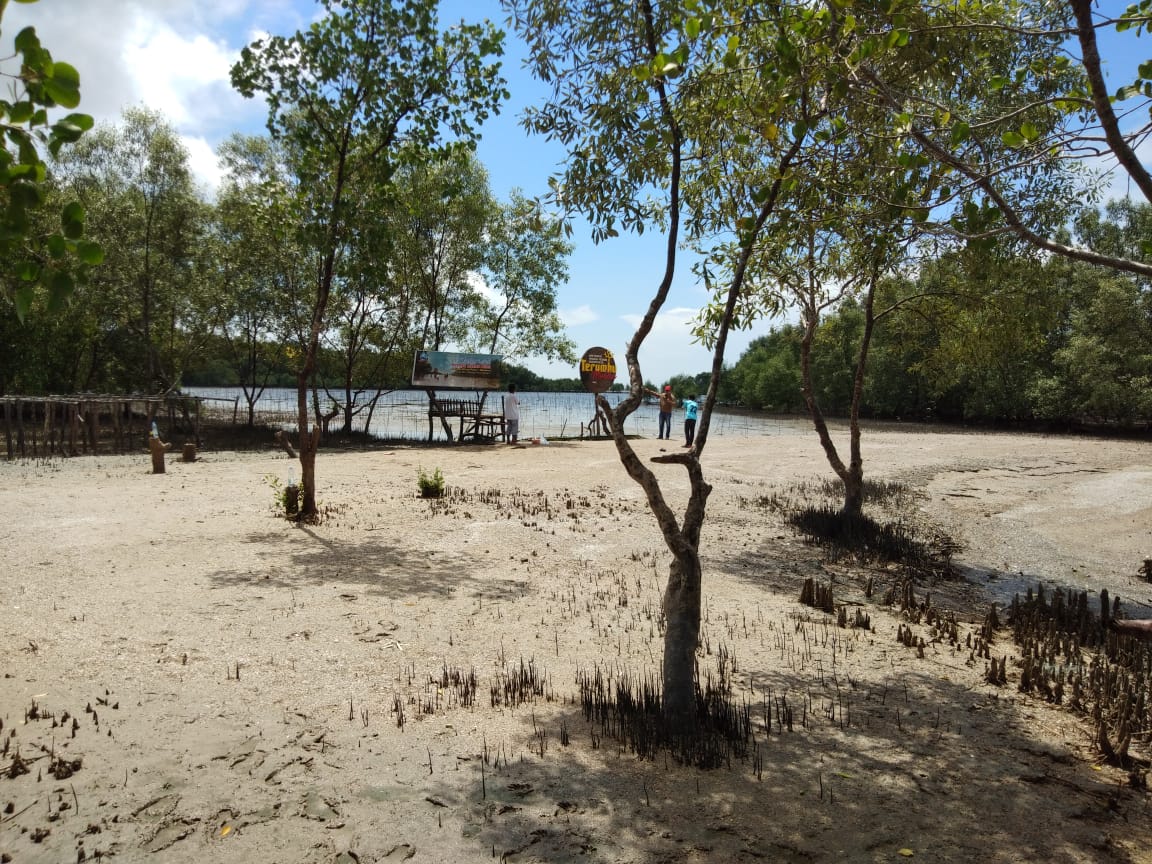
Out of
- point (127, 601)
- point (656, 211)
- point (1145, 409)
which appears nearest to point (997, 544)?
point (656, 211)

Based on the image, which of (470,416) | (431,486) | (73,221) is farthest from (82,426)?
(73,221)

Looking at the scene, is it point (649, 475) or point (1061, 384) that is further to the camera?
point (1061, 384)

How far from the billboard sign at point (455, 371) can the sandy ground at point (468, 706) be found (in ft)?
53.4

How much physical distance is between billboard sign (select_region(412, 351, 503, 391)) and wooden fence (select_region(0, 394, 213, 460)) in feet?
26.4

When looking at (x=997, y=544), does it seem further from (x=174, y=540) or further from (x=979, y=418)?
(x=979, y=418)

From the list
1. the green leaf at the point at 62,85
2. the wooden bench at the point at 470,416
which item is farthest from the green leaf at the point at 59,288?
the wooden bench at the point at 470,416

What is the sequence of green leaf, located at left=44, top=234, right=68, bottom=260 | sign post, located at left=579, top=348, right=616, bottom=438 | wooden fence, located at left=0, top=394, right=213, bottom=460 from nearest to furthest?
green leaf, located at left=44, top=234, right=68, bottom=260 < wooden fence, located at left=0, top=394, right=213, bottom=460 < sign post, located at left=579, top=348, right=616, bottom=438

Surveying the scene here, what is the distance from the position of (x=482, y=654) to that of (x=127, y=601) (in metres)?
3.83

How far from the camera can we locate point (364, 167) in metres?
10.9

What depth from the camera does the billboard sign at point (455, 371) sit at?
27.8m

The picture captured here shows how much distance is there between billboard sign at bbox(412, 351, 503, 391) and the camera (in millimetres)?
27797

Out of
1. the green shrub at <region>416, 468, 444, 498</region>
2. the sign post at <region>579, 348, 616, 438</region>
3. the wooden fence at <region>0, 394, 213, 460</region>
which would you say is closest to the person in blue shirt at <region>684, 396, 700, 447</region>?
the sign post at <region>579, 348, 616, 438</region>

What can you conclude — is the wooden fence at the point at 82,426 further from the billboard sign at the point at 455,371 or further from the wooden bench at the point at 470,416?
the wooden bench at the point at 470,416

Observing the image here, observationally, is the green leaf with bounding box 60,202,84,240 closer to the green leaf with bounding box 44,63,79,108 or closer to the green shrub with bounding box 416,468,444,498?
the green leaf with bounding box 44,63,79,108
